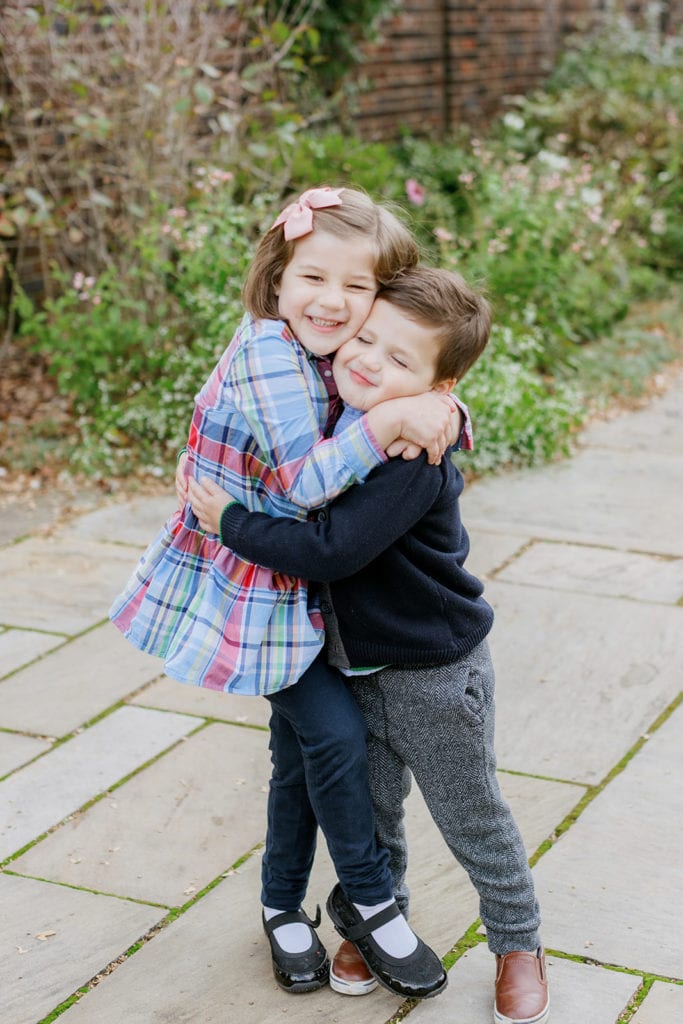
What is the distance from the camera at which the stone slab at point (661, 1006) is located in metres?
2.36

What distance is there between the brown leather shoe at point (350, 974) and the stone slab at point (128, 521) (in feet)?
8.59

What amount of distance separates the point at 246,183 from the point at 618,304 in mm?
2504

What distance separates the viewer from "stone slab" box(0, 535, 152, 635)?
4.33 metres

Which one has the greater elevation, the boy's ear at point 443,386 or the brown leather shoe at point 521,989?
the boy's ear at point 443,386

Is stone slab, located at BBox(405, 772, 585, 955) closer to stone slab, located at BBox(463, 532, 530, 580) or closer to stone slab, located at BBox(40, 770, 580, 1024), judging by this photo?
stone slab, located at BBox(40, 770, 580, 1024)

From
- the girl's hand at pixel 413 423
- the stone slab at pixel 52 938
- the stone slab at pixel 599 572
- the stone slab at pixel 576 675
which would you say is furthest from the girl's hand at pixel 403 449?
the stone slab at pixel 599 572

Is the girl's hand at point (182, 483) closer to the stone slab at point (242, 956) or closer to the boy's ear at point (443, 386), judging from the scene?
the boy's ear at point (443, 386)

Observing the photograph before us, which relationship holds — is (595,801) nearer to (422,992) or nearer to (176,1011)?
(422,992)

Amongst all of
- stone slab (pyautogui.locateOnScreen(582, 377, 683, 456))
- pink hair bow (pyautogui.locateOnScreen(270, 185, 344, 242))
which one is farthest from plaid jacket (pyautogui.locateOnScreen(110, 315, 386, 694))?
stone slab (pyautogui.locateOnScreen(582, 377, 683, 456))

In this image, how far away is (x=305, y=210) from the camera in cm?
219

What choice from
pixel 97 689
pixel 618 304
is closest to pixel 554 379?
pixel 618 304

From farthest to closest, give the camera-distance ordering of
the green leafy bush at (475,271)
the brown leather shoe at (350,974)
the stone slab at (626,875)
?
the green leafy bush at (475,271) < the stone slab at (626,875) < the brown leather shoe at (350,974)

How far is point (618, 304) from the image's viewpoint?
8109 millimetres

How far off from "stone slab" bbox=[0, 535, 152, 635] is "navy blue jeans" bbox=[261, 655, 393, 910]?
6.18 ft
